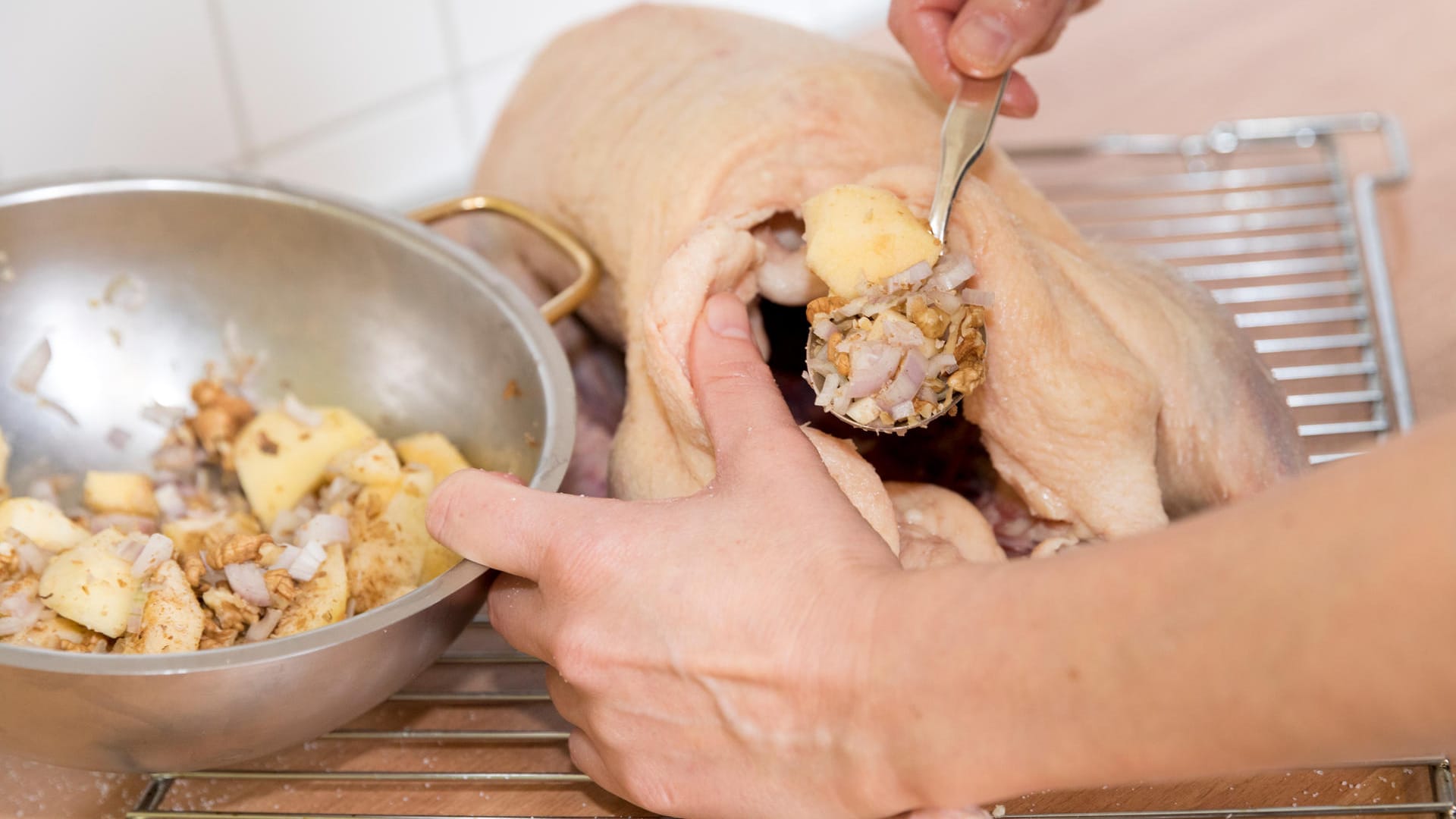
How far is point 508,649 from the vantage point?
3.98 ft

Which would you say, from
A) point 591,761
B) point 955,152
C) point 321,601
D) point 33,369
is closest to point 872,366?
point 955,152

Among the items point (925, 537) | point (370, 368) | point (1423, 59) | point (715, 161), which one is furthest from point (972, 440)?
point (1423, 59)

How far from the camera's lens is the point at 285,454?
3.96ft

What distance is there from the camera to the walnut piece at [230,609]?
1.00m

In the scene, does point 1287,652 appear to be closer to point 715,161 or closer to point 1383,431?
point 715,161

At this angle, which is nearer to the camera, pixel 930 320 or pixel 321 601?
pixel 930 320

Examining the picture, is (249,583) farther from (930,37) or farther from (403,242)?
(930,37)

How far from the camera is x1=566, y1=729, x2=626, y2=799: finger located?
0.94 meters

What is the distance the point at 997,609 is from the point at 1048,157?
1270mm

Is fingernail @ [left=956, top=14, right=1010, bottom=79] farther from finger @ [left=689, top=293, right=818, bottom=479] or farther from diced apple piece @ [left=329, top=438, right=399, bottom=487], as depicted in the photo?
diced apple piece @ [left=329, top=438, right=399, bottom=487]

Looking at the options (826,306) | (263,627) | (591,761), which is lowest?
(591,761)

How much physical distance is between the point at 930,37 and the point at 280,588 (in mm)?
752

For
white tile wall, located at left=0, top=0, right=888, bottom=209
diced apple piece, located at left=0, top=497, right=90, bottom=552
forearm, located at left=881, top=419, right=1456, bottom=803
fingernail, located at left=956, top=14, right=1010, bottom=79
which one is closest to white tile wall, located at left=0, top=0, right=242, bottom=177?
white tile wall, located at left=0, top=0, right=888, bottom=209

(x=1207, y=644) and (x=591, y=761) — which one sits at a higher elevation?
(x=1207, y=644)
